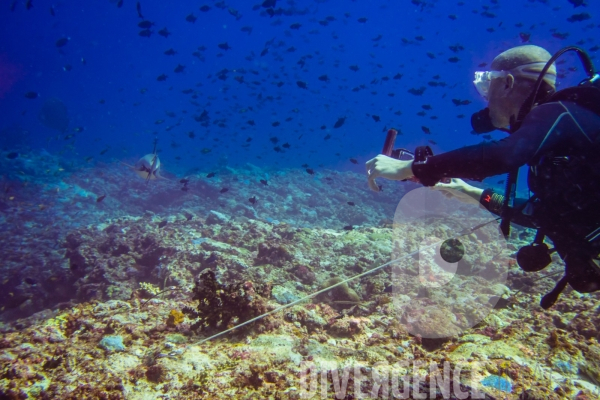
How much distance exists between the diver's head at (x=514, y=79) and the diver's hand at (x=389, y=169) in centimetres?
102

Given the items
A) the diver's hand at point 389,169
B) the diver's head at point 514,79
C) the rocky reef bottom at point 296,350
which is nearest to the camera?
the rocky reef bottom at point 296,350

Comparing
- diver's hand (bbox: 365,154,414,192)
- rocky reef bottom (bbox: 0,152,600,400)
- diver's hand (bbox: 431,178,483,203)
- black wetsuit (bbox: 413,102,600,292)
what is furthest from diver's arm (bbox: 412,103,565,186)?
rocky reef bottom (bbox: 0,152,600,400)

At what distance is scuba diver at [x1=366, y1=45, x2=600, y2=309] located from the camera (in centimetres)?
180

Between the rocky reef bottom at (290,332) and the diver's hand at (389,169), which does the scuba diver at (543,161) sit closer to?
the diver's hand at (389,169)

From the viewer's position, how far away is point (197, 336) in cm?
302

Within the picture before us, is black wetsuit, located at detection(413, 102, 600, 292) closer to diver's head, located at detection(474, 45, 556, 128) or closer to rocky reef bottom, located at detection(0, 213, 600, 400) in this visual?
diver's head, located at detection(474, 45, 556, 128)

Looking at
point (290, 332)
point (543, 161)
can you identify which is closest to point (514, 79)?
point (543, 161)

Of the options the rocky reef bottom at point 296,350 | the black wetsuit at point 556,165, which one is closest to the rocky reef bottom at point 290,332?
the rocky reef bottom at point 296,350

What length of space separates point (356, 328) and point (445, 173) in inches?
89.6

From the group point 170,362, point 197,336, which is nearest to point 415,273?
point 197,336

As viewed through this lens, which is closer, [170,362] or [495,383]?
[495,383]

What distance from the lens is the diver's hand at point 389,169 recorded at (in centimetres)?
214

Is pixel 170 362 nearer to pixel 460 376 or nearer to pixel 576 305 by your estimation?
pixel 460 376

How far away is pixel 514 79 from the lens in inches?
89.8
